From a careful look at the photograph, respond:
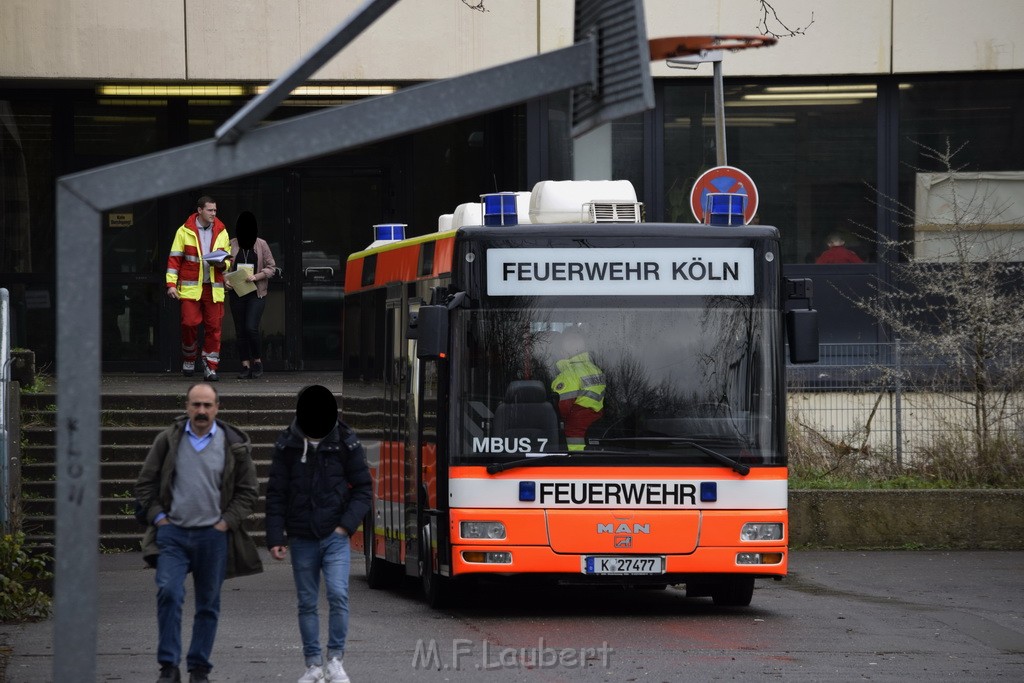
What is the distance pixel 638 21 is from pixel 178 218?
18.7 m

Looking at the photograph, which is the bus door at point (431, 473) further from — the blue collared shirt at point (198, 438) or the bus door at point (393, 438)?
the blue collared shirt at point (198, 438)

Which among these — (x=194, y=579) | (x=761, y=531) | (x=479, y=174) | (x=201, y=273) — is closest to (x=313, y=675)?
(x=194, y=579)

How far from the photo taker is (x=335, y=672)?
28.8ft

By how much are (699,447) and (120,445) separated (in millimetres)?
8332

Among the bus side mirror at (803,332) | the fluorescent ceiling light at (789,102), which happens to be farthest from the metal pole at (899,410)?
the fluorescent ceiling light at (789,102)

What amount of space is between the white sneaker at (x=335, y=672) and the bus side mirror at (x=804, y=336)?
13.7 feet

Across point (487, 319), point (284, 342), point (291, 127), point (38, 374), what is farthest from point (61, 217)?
point (284, 342)

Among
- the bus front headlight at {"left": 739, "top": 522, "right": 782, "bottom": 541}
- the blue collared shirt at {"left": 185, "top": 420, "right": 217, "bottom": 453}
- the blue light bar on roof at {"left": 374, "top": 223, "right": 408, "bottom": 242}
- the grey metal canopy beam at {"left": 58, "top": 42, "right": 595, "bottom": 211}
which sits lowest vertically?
the bus front headlight at {"left": 739, "top": 522, "right": 782, "bottom": 541}

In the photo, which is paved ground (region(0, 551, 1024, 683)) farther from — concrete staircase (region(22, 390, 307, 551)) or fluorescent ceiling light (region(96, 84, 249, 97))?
fluorescent ceiling light (region(96, 84, 249, 97))

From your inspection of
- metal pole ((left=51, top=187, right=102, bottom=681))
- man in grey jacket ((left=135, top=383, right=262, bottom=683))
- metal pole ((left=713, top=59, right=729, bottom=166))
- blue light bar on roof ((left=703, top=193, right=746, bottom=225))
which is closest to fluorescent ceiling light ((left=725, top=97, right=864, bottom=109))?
metal pole ((left=713, top=59, right=729, bottom=166))

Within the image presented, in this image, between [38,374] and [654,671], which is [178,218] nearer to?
[38,374]

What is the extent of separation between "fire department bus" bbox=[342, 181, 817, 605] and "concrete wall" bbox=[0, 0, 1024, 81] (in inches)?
414

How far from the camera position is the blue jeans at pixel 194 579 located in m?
8.62

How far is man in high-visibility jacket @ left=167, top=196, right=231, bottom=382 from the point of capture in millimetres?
19906
